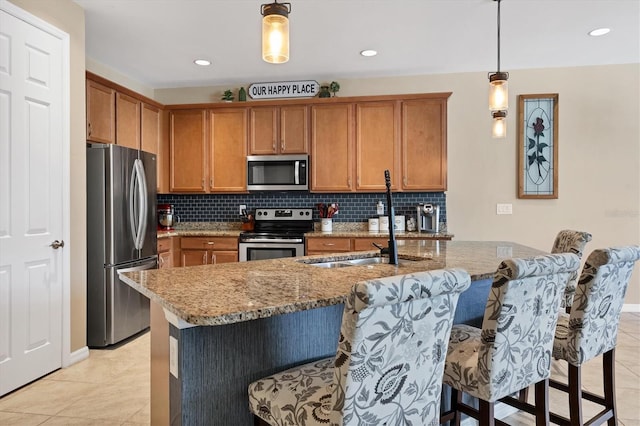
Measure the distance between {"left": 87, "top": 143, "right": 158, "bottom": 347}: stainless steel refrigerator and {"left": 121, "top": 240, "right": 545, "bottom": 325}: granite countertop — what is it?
1.82 meters

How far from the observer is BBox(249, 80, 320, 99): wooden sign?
182 inches

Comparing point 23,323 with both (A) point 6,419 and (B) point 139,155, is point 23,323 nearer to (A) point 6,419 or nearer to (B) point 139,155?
→ (A) point 6,419

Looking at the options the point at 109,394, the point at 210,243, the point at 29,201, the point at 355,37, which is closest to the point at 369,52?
the point at 355,37

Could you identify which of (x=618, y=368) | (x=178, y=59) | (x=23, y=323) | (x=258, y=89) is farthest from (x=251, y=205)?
(x=618, y=368)

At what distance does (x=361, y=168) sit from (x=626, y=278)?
288 centimetres

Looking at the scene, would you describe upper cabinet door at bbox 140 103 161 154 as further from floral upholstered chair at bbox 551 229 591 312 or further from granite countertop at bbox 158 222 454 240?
floral upholstered chair at bbox 551 229 591 312

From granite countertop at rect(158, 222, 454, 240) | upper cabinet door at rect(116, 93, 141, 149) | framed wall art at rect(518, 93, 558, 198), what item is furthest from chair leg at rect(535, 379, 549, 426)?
upper cabinet door at rect(116, 93, 141, 149)

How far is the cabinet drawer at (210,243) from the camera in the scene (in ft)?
14.3

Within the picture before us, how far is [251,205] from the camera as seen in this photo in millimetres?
4953

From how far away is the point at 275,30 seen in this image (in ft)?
5.17

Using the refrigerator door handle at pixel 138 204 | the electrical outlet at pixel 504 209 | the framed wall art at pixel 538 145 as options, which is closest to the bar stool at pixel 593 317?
the electrical outlet at pixel 504 209

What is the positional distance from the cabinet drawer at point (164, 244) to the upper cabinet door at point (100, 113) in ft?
3.48

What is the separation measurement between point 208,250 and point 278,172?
1.13 metres

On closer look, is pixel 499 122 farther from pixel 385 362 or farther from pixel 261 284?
pixel 385 362
